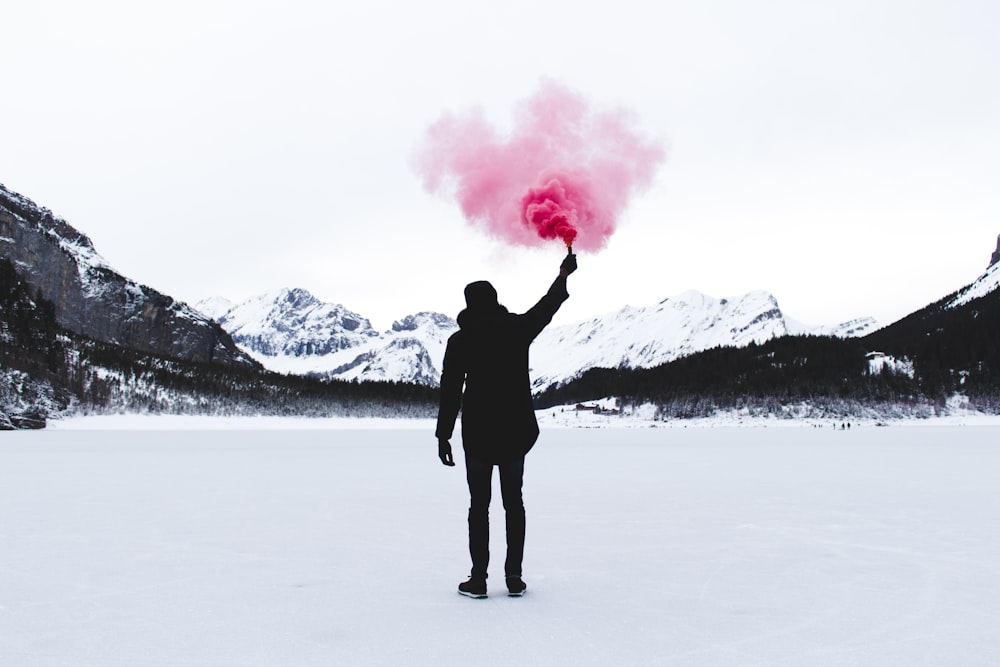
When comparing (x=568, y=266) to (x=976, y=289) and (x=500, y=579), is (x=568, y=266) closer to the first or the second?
(x=500, y=579)

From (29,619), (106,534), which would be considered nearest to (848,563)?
(29,619)

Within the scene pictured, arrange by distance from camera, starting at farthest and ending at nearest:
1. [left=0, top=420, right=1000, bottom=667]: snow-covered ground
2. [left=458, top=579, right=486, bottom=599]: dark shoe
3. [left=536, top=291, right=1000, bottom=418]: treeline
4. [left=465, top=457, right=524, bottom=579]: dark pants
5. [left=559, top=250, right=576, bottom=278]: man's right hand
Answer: [left=536, top=291, right=1000, bottom=418]: treeline, [left=559, top=250, right=576, bottom=278]: man's right hand, [left=465, top=457, right=524, bottom=579]: dark pants, [left=458, top=579, right=486, bottom=599]: dark shoe, [left=0, top=420, right=1000, bottom=667]: snow-covered ground

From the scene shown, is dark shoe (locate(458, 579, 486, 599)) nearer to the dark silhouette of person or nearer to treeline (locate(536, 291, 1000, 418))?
the dark silhouette of person

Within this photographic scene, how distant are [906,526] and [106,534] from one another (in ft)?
31.0

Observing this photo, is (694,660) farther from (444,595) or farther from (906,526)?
(906,526)

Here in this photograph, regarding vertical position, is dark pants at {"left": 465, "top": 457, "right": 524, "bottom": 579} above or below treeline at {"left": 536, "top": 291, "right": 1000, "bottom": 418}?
below

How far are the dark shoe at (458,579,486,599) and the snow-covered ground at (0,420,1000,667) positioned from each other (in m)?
0.07

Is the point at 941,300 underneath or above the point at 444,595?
above

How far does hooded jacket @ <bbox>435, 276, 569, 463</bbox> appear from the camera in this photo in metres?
5.47

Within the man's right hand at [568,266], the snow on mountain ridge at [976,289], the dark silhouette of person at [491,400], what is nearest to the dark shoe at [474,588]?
the dark silhouette of person at [491,400]

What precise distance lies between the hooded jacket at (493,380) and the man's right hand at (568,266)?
206 mm

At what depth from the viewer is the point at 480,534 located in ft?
17.9

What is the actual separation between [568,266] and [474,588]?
266 cm

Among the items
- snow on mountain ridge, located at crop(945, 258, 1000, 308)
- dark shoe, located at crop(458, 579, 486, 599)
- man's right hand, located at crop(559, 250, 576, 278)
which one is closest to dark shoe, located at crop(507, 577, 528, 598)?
dark shoe, located at crop(458, 579, 486, 599)
